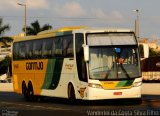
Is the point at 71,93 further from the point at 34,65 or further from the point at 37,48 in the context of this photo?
the point at 34,65

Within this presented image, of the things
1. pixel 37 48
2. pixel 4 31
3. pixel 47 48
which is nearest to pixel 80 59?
pixel 47 48

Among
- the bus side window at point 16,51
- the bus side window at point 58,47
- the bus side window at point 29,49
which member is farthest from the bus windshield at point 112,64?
the bus side window at point 16,51

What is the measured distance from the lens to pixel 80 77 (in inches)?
986

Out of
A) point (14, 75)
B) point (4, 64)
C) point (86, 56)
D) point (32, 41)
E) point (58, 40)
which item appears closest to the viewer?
point (86, 56)

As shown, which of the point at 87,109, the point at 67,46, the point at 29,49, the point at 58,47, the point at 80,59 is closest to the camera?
the point at 87,109

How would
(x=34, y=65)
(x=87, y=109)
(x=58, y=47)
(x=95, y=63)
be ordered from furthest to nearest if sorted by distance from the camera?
(x=34, y=65) < (x=58, y=47) < (x=95, y=63) < (x=87, y=109)

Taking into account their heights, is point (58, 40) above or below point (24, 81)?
above

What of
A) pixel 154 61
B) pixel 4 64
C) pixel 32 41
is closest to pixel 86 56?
pixel 32 41

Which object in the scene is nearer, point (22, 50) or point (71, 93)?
point (71, 93)

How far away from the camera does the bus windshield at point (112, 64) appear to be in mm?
24297

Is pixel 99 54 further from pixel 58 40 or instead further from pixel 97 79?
pixel 58 40

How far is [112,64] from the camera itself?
24375 mm

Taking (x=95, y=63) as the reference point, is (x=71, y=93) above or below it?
below

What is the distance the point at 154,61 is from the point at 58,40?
38.6 m
